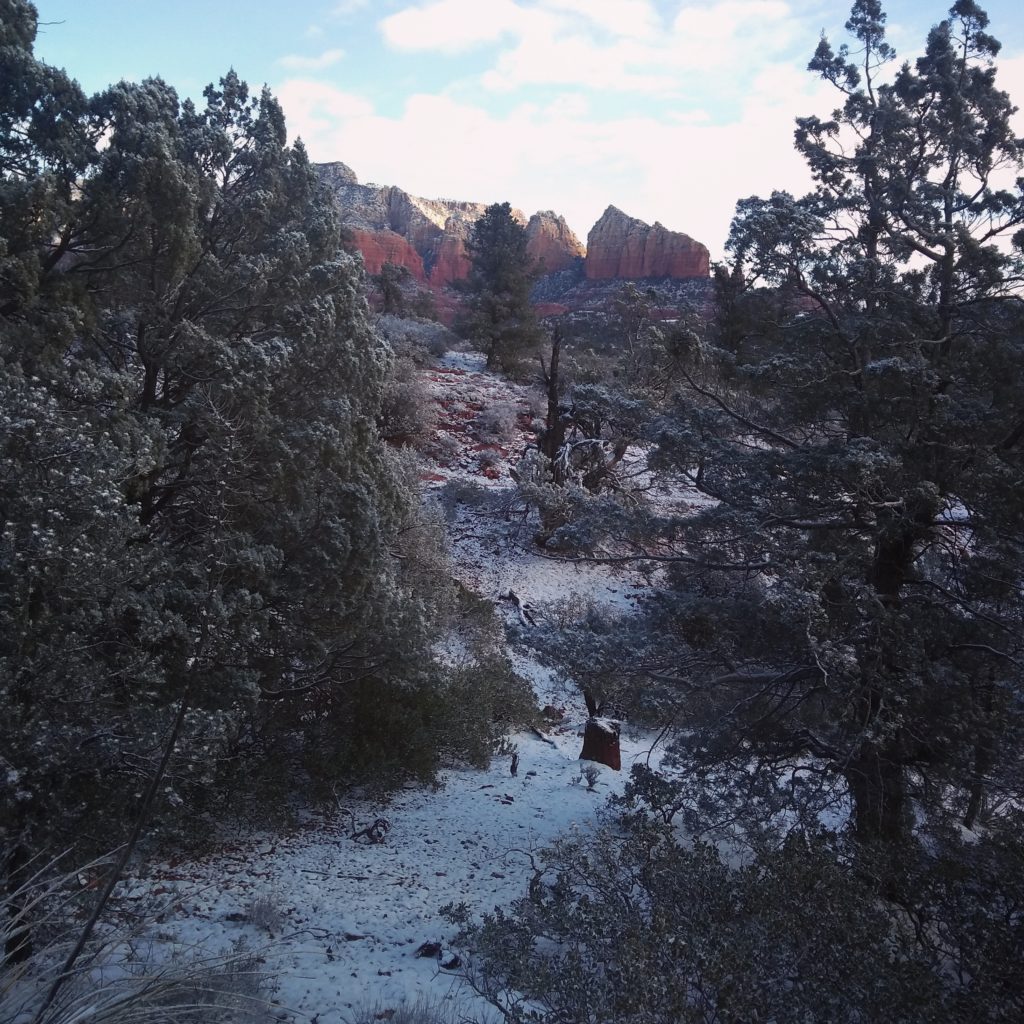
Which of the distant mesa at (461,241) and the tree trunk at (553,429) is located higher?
the distant mesa at (461,241)

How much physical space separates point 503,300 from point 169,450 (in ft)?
84.7

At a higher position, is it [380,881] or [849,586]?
[849,586]

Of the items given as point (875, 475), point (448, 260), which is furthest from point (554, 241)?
point (875, 475)

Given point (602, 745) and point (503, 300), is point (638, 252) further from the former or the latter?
point (602, 745)

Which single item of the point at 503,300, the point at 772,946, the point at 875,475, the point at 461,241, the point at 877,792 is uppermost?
the point at 461,241

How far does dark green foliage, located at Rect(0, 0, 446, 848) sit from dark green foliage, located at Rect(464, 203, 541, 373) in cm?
2280

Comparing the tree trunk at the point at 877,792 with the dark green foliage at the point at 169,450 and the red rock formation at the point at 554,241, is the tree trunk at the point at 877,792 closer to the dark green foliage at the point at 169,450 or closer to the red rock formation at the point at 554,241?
the dark green foliage at the point at 169,450

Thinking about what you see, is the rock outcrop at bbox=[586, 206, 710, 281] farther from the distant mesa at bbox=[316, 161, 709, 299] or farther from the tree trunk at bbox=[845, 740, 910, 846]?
the tree trunk at bbox=[845, 740, 910, 846]

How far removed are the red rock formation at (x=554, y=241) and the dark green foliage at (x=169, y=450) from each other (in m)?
71.5

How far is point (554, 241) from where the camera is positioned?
261ft

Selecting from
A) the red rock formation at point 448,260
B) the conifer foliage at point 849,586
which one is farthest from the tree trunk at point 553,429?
the red rock formation at point 448,260

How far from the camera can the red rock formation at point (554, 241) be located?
78.1m

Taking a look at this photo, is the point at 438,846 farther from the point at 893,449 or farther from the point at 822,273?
the point at 822,273

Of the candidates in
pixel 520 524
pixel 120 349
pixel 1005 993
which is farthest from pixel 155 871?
pixel 520 524
